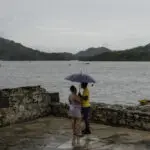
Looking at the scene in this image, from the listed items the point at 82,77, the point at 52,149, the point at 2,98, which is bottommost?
the point at 52,149

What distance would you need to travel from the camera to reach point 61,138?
938 cm

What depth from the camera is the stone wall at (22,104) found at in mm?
10875

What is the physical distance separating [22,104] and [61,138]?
8.41ft

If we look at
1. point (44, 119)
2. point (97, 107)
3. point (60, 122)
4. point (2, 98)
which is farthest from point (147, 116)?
point (2, 98)

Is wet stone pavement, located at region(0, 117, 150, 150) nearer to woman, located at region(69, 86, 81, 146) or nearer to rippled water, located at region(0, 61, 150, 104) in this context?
woman, located at region(69, 86, 81, 146)

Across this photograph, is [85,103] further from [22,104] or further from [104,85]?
[104,85]

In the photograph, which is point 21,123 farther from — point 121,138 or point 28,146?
point 121,138

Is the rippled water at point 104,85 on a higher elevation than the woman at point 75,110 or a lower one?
lower

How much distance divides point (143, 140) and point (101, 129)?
1.66 m

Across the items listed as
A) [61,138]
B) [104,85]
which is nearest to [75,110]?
[61,138]

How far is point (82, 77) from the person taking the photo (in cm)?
966

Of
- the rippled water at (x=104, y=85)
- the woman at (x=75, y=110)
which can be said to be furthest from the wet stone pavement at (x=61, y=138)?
the rippled water at (x=104, y=85)

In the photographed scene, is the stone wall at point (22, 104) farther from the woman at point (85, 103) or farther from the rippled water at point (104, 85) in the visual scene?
the rippled water at point (104, 85)

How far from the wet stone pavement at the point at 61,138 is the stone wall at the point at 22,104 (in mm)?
320
